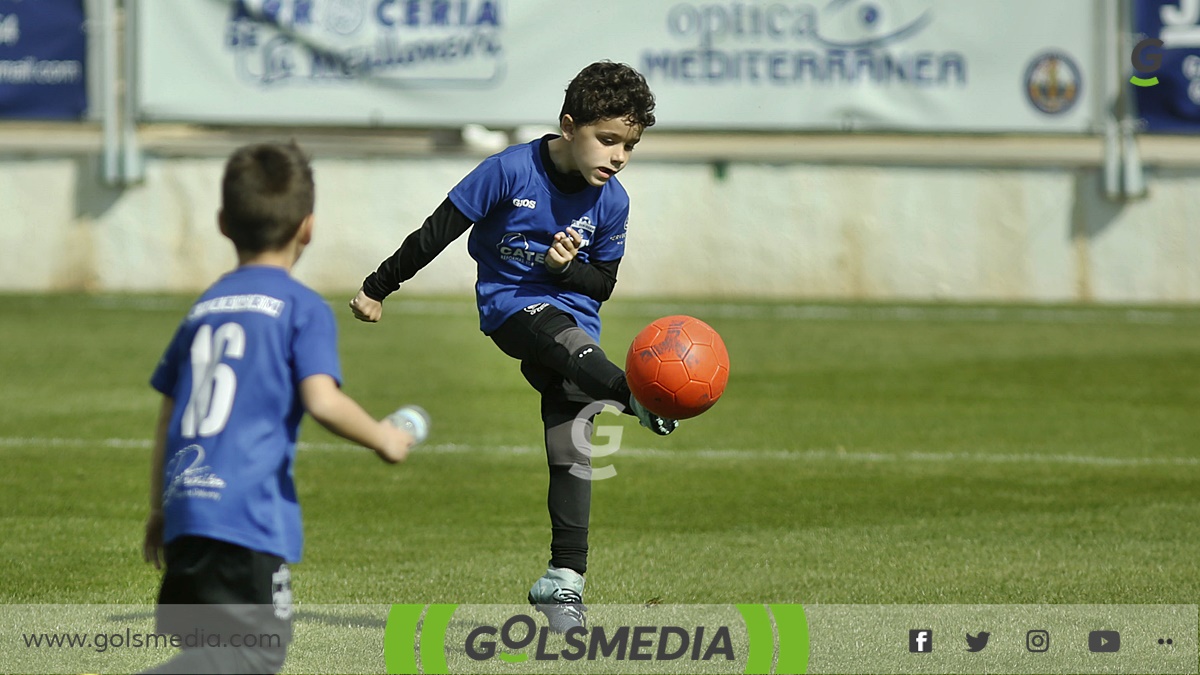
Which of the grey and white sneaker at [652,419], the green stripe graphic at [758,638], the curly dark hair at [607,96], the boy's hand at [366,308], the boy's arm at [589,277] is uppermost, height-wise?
the curly dark hair at [607,96]

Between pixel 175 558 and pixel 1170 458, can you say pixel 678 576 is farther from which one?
pixel 1170 458

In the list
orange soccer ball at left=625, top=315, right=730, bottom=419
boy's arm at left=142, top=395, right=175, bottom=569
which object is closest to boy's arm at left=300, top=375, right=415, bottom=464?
boy's arm at left=142, top=395, right=175, bottom=569

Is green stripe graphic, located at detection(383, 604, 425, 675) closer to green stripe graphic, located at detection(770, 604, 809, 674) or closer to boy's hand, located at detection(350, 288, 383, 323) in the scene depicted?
boy's hand, located at detection(350, 288, 383, 323)

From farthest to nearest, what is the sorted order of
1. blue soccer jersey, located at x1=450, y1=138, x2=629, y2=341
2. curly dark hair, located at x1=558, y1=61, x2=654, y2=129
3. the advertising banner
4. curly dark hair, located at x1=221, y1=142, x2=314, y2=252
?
the advertising banner → blue soccer jersey, located at x1=450, y1=138, x2=629, y2=341 → curly dark hair, located at x1=558, y1=61, x2=654, y2=129 → curly dark hair, located at x1=221, y1=142, x2=314, y2=252

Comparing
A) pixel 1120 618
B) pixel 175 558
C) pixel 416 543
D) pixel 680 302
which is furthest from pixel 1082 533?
pixel 680 302

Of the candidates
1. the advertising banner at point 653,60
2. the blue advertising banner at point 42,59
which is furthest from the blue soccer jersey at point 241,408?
the blue advertising banner at point 42,59

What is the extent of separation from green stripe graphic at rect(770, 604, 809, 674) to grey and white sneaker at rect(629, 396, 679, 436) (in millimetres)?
722

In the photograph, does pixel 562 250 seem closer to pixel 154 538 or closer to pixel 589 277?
pixel 589 277

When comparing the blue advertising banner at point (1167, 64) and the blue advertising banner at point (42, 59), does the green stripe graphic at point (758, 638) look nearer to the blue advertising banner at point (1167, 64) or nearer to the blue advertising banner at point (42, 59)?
the blue advertising banner at point (1167, 64)

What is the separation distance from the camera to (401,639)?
4.86 metres

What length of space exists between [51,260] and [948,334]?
950 cm

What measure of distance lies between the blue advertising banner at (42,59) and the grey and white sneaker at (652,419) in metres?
13.3

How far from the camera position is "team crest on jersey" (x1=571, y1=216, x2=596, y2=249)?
5281 millimetres

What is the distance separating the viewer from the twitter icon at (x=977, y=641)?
480 centimetres
